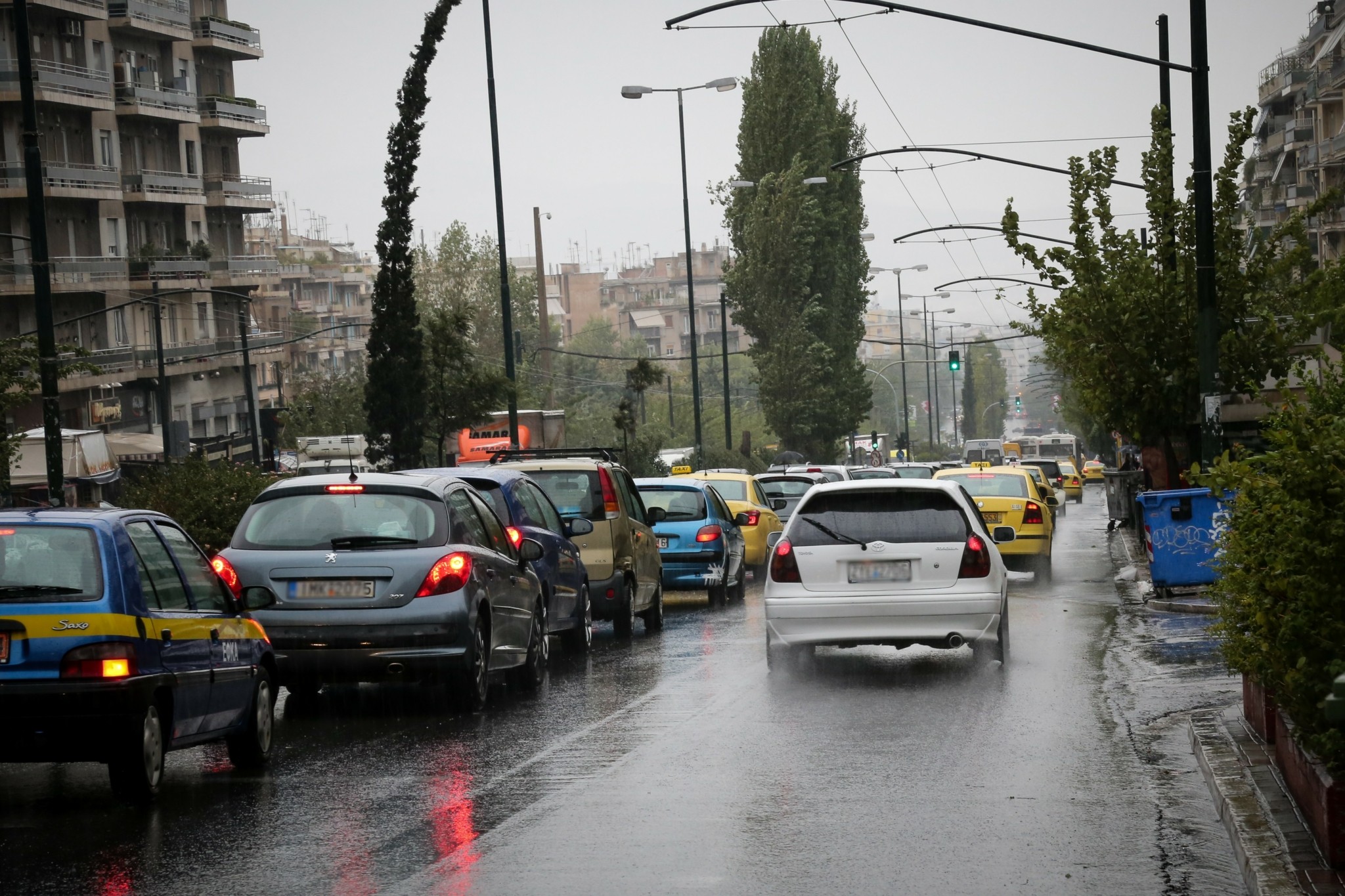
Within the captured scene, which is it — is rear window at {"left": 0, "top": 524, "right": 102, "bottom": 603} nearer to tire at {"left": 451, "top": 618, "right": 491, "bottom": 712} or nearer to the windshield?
the windshield

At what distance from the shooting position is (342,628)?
1155 centimetres

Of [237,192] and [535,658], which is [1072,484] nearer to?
[237,192]

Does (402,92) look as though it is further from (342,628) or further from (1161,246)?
(342,628)

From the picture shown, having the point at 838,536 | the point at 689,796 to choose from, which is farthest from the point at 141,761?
the point at 838,536

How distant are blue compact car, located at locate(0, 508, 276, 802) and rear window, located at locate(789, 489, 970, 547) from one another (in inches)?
225

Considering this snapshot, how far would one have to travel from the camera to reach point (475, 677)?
468 inches

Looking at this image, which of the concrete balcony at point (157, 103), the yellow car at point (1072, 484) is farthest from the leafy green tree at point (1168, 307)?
the concrete balcony at point (157, 103)

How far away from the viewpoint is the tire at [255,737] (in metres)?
9.97

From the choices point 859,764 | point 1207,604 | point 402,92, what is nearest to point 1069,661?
point 1207,604

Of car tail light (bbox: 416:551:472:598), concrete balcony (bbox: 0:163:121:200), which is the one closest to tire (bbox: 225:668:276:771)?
car tail light (bbox: 416:551:472:598)

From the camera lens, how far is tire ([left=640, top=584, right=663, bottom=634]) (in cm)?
1873

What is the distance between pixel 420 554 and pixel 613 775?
115 inches

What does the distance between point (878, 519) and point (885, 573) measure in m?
0.45

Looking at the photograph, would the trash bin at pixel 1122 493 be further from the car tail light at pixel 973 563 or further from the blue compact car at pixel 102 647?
the blue compact car at pixel 102 647
